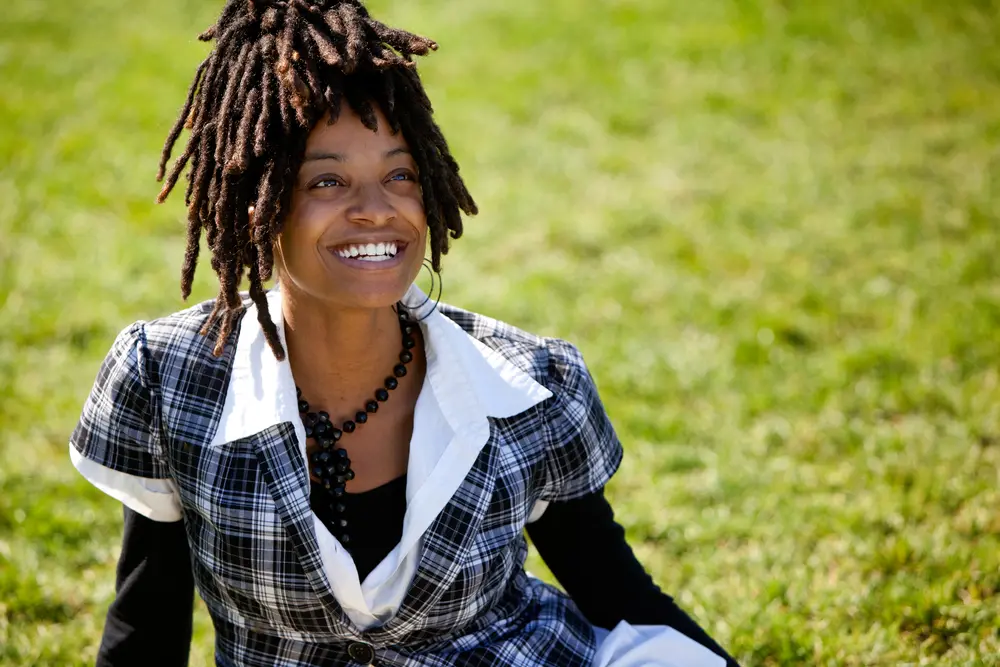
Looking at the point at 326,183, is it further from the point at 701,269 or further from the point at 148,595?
the point at 701,269

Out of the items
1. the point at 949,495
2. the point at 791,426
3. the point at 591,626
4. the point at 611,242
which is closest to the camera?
the point at 591,626

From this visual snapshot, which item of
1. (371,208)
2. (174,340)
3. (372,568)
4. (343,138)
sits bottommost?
(372,568)

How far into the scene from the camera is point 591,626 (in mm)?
2643

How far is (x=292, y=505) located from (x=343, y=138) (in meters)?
0.77

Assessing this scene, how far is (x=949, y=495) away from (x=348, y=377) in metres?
2.61

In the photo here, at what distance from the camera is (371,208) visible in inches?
91.7

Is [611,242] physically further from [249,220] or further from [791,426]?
[249,220]

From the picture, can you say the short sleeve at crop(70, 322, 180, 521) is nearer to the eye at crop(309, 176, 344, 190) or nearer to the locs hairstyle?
the locs hairstyle

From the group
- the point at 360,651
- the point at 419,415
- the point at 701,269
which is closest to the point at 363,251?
the point at 419,415

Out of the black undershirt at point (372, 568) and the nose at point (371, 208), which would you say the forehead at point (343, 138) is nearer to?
the nose at point (371, 208)

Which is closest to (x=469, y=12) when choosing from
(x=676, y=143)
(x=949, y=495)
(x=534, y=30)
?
(x=534, y=30)

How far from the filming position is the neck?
2480mm

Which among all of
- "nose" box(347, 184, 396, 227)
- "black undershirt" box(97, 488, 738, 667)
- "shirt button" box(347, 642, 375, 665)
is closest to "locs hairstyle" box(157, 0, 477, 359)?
"nose" box(347, 184, 396, 227)

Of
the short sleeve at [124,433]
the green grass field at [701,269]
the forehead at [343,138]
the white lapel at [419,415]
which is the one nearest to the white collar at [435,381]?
the white lapel at [419,415]
